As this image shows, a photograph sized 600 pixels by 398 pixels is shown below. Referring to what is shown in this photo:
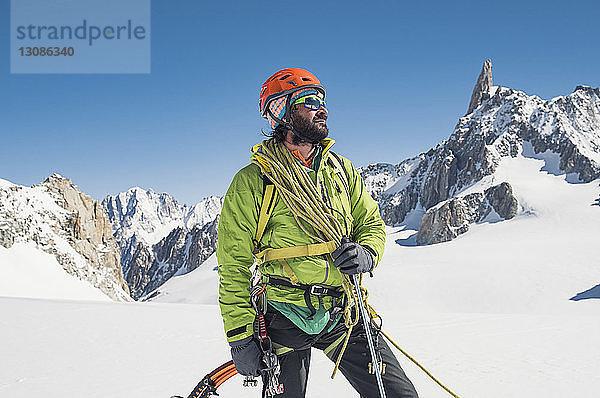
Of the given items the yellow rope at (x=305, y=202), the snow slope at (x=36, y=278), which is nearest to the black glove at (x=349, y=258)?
the yellow rope at (x=305, y=202)

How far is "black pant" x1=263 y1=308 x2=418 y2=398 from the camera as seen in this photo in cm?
306

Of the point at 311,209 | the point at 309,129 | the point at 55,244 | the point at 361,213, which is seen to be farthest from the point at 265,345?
the point at 55,244

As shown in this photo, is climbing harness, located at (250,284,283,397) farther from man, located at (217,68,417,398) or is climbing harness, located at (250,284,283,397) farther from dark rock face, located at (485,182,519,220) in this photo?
dark rock face, located at (485,182,519,220)

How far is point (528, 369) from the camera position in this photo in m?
7.36

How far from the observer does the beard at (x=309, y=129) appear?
3.28 m

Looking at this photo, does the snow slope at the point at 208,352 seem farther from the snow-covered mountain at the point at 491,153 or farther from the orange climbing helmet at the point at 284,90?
the snow-covered mountain at the point at 491,153

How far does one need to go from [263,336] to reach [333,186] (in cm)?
126

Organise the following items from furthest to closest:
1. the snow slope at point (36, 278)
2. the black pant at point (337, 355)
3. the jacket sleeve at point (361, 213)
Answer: the snow slope at point (36, 278) < the jacket sleeve at point (361, 213) < the black pant at point (337, 355)

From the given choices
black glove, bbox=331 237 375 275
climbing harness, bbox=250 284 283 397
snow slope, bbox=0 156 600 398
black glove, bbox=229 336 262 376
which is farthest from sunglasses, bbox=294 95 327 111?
Answer: snow slope, bbox=0 156 600 398

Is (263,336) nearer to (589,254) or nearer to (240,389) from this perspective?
(240,389)

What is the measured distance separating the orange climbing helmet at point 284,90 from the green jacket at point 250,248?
1.22ft

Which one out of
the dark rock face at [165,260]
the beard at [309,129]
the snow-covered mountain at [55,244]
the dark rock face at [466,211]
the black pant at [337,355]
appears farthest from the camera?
the dark rock face at [165,260]

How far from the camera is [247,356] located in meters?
2.94

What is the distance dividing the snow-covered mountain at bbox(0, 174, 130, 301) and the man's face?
42808 millimetres
